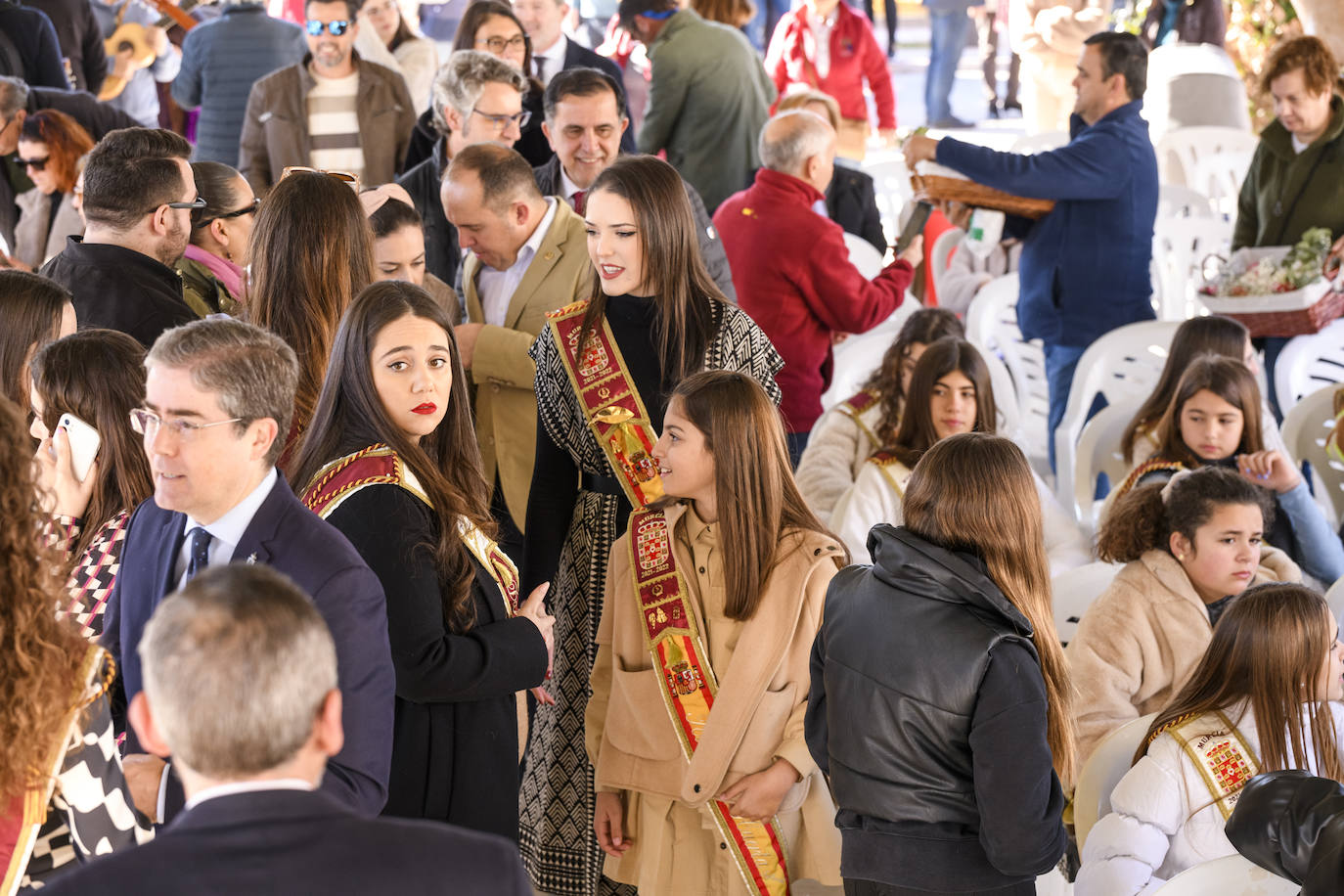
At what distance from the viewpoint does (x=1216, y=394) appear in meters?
4.02

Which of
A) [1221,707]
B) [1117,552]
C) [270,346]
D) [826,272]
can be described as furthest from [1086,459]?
[270,346]

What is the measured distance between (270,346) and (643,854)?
1.30m

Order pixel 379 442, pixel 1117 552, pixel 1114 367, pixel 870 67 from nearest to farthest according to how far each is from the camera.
→ pixel 379 442 → pixel 1117 552 → pixel 1114 367 → pixel 870 67

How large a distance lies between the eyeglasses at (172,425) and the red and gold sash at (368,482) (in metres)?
0.30

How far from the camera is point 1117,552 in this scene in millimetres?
3320

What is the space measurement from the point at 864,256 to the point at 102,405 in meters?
4.15

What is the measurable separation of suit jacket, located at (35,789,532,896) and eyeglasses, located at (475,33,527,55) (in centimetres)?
415

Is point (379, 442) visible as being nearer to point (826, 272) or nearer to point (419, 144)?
point (826, 272)

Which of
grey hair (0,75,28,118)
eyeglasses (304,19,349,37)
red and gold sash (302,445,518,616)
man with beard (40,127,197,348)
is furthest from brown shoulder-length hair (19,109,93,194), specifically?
red and gold sash (302,445,518,616)

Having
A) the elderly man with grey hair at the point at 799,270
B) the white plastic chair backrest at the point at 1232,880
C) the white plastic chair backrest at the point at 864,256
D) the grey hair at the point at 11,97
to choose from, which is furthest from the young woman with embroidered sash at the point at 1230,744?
the grey hair at the point at 11,97

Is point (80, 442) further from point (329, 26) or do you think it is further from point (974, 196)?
point (974, 196)

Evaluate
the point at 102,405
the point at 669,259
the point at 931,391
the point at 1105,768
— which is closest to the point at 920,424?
the point at 931,391

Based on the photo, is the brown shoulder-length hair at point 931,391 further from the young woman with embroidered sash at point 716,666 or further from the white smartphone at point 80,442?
the white smartphone at point 80,442

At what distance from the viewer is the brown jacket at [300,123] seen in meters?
5.14
